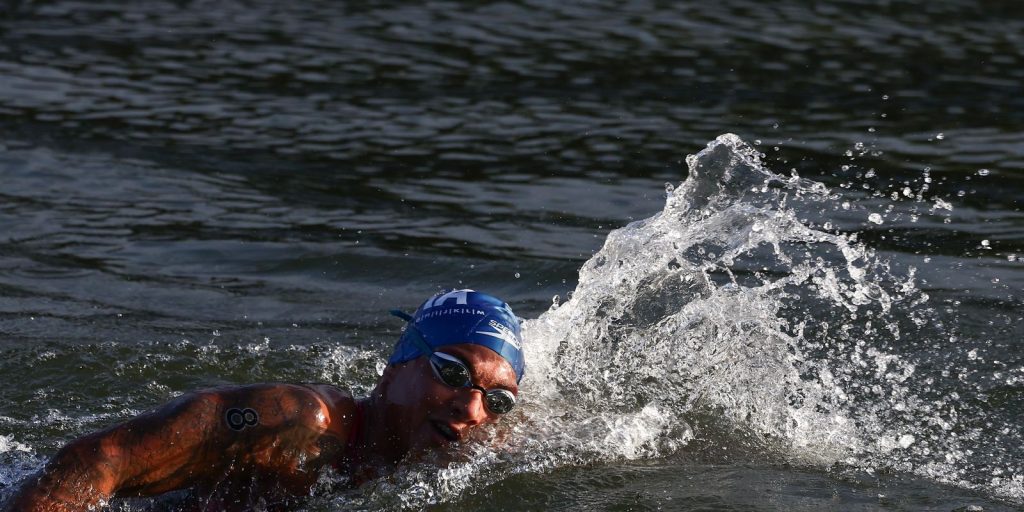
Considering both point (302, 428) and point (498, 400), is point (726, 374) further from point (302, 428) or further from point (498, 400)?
point (302, 428)

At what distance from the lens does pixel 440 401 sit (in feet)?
19.1

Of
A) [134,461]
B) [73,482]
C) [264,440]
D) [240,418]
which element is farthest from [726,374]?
[73,482]

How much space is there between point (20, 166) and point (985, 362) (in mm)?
9243

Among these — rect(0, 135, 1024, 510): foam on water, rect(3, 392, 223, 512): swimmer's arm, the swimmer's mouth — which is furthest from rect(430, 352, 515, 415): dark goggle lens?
rect(3, 392, 223, 512): swimmer's arm

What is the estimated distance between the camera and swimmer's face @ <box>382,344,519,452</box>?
5.83 m

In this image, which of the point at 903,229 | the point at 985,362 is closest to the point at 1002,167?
the point at 903,229

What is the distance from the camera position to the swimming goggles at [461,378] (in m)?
5.86

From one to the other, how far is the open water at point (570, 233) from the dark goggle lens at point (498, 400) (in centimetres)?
35

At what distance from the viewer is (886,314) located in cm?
923

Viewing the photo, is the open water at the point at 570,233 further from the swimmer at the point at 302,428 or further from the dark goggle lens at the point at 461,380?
the dark goggle lens at the point at 461,380

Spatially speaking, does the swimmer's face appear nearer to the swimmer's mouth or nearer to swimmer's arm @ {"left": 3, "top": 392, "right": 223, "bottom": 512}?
the swimmer's mouth

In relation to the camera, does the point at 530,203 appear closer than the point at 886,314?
No

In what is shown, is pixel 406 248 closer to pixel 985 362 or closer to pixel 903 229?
pixel 903 229

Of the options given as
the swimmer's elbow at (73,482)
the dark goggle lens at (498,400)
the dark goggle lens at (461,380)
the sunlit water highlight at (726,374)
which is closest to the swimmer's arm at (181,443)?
the swimmer's elbow at (73,482)
